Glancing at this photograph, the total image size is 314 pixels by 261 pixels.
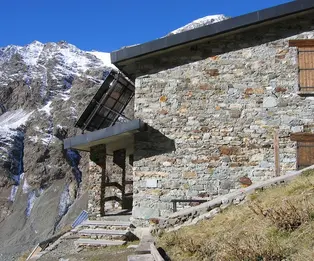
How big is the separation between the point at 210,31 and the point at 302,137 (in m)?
3.85

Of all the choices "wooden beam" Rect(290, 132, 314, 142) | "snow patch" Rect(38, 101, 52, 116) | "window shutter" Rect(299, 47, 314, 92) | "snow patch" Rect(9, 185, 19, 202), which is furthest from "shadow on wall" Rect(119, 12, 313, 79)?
"snow patch" Rect(38, 101, 52, 116)

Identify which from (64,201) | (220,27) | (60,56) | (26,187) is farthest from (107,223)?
(60,56)

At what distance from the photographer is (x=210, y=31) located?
10.6 m

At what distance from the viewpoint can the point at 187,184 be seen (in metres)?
10.5

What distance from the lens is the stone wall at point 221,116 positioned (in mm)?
10352

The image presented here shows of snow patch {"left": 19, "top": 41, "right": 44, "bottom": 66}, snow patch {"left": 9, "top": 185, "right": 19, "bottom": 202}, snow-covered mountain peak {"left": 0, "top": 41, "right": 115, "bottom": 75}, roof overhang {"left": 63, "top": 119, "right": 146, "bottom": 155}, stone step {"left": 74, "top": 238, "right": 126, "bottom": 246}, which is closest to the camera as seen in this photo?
stone step {"left": 74, "top": 238, "right": 126, "bottom": 246}

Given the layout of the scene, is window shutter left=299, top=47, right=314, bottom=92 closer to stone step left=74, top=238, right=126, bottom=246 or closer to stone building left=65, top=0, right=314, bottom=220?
stone building left=65, top=0, right=314, bottom=220

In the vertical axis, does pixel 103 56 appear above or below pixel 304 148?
above

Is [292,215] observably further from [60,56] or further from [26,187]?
[60,56]

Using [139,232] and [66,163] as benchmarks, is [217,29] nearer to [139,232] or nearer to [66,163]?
[139,232]

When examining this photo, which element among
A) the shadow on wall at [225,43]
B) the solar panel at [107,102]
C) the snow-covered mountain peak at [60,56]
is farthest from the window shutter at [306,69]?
the snow-covered mountain peak at [60,56]

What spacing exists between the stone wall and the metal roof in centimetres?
45

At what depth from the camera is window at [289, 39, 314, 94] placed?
34.1ft

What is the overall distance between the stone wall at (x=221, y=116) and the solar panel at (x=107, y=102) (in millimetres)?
2624
